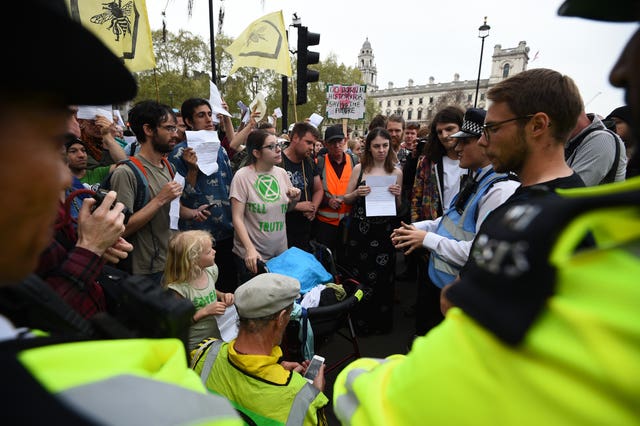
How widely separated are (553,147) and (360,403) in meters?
1.69

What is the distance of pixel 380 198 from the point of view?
3.92 metres

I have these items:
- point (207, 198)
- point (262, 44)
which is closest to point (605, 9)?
point (207, 198)

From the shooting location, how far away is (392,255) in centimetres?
398

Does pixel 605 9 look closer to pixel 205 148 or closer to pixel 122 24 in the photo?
pixel 205 148

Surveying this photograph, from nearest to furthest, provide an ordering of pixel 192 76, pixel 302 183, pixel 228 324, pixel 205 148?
1. pixel 228 324
2. pixel 205 148
3. pixel 302 183
4. pixel 192 76

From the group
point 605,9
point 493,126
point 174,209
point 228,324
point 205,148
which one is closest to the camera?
point 605,9

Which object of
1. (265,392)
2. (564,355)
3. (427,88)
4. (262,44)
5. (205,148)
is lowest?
(265,392)

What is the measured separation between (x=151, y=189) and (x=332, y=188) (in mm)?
2460

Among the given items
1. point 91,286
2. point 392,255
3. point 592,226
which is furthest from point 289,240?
point 592,226

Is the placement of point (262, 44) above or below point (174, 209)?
above

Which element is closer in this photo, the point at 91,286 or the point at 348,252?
the point at 91,286

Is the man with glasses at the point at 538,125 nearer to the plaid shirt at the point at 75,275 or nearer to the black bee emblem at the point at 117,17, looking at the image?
the plaid shirt at the point at 75,275

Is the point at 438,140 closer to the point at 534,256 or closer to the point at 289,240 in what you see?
the point at 289,240

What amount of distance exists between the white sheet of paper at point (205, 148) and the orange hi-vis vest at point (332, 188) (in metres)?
1.60
